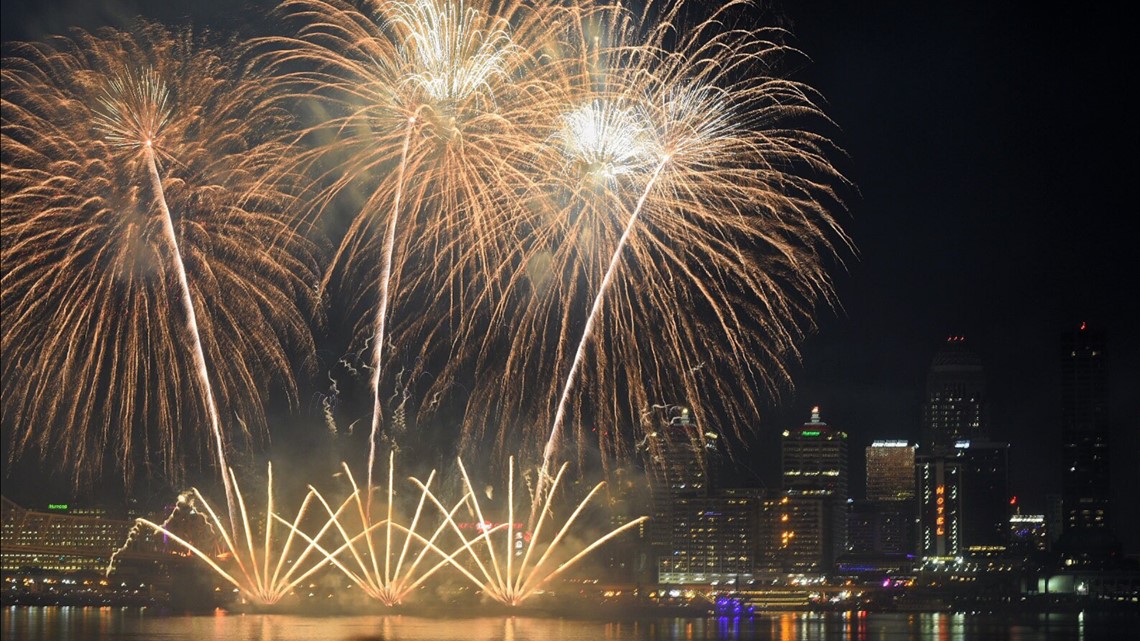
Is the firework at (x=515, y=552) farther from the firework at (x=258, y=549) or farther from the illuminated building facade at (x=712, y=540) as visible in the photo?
the illuminated building facade at (x=712, y=540)

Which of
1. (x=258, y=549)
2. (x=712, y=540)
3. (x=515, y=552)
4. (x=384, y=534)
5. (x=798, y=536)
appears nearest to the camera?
(x=384, y=534)

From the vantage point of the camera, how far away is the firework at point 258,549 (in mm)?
44594

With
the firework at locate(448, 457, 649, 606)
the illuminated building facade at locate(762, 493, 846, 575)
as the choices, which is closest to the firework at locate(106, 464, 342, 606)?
the firework at locate(448, 457, 649, 606)

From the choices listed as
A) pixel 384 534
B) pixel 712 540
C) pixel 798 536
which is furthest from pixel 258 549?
pixel 798 536

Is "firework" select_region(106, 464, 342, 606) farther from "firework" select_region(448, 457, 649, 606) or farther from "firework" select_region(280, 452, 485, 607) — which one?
"firework" select_region(448, 457, 649, 606)

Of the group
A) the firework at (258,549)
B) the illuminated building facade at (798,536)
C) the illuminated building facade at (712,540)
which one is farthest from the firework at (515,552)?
the illuminated building facade at (798,536)

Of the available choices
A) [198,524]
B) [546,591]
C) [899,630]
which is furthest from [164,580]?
[899,630]

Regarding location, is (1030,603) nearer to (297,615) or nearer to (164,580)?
(164,580)

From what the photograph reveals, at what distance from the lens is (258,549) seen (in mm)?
63094

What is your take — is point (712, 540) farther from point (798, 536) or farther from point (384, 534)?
point (384, 534)

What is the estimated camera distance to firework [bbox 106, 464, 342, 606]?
4459 cm

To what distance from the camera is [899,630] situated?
88125 millimetres

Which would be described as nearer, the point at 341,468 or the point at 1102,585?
the point at 341,468

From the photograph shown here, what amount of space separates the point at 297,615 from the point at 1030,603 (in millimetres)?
118003
